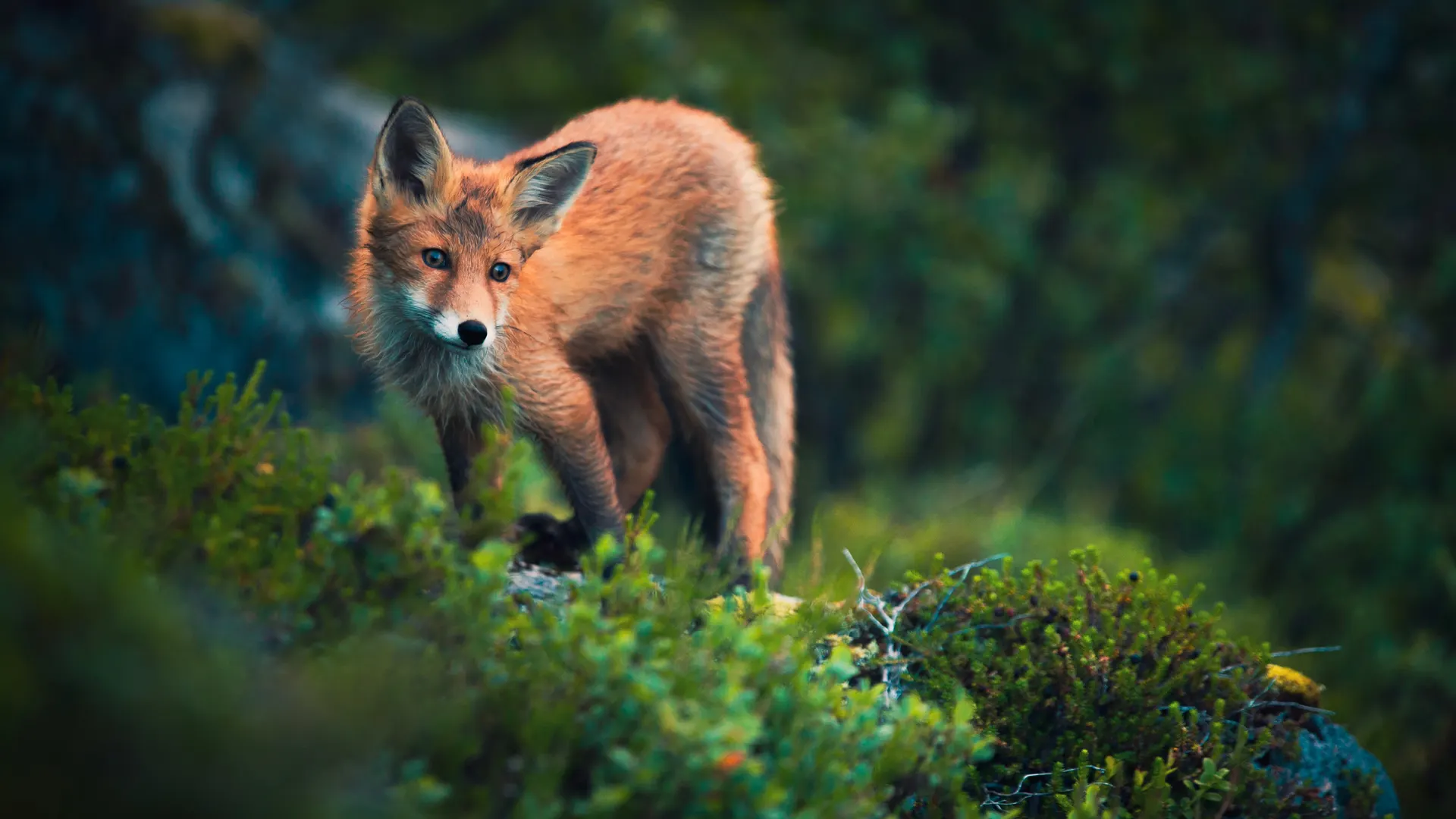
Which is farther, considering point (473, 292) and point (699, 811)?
point (473, 292)

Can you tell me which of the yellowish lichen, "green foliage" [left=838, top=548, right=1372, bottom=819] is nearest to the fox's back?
"green foliage" [left=838, top=548, right=1372, bottom=819]

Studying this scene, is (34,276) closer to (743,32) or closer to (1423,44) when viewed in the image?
(743,32)

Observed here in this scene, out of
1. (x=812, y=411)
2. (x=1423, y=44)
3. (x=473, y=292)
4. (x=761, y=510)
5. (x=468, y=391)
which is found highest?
(x=1423, y=44)

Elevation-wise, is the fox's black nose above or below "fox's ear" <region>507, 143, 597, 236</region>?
below

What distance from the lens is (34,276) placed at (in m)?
7.51

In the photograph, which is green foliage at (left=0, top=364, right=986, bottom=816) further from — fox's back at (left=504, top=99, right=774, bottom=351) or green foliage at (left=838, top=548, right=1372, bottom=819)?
fox's back at (left=504, top=99, right=774, bottom=351)

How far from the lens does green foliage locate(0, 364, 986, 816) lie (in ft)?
5.40

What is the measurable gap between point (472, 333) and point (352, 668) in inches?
47.7

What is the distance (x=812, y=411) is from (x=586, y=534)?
266 inches

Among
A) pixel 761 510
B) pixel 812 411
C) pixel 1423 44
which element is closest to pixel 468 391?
pixel 761 510

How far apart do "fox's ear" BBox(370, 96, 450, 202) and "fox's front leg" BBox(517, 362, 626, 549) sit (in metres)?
0.68

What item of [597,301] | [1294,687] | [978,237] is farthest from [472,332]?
[978,237]

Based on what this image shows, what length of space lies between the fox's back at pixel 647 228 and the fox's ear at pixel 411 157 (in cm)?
46

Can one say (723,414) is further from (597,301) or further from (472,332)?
(472,332)
